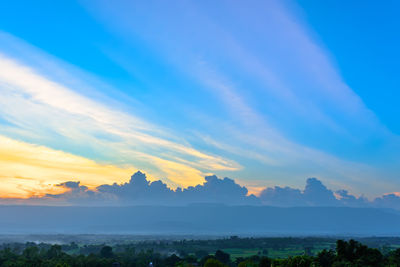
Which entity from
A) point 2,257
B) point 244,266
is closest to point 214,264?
point 244,266

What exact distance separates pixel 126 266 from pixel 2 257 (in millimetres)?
51934

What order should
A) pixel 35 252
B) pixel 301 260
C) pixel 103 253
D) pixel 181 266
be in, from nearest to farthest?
pixel 301 260
pixel 181 266
pixel 35 252
pixel 103 253

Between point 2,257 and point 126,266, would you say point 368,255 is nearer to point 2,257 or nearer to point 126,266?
point 126,266

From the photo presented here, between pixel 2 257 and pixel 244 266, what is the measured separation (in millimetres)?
101460

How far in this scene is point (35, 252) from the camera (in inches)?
6998

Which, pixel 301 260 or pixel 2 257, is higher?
pixel 301 260

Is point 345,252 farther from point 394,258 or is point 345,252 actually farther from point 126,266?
point 126,266

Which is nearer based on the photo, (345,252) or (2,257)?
(345,252)

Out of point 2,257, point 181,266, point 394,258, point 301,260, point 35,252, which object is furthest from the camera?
point 35,252

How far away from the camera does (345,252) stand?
339 ft

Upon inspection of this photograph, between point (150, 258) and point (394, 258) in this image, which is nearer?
point (394, 258)

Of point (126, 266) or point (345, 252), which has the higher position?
point (345, 252)

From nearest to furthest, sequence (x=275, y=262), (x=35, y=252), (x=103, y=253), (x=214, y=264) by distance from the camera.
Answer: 1. (x=275, y=262)
2. (x=214, y=264)
3. (x=35, y=252)
4. (x=103, y=253)

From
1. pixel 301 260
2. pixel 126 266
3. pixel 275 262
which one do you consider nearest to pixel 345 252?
pixel 275 262
